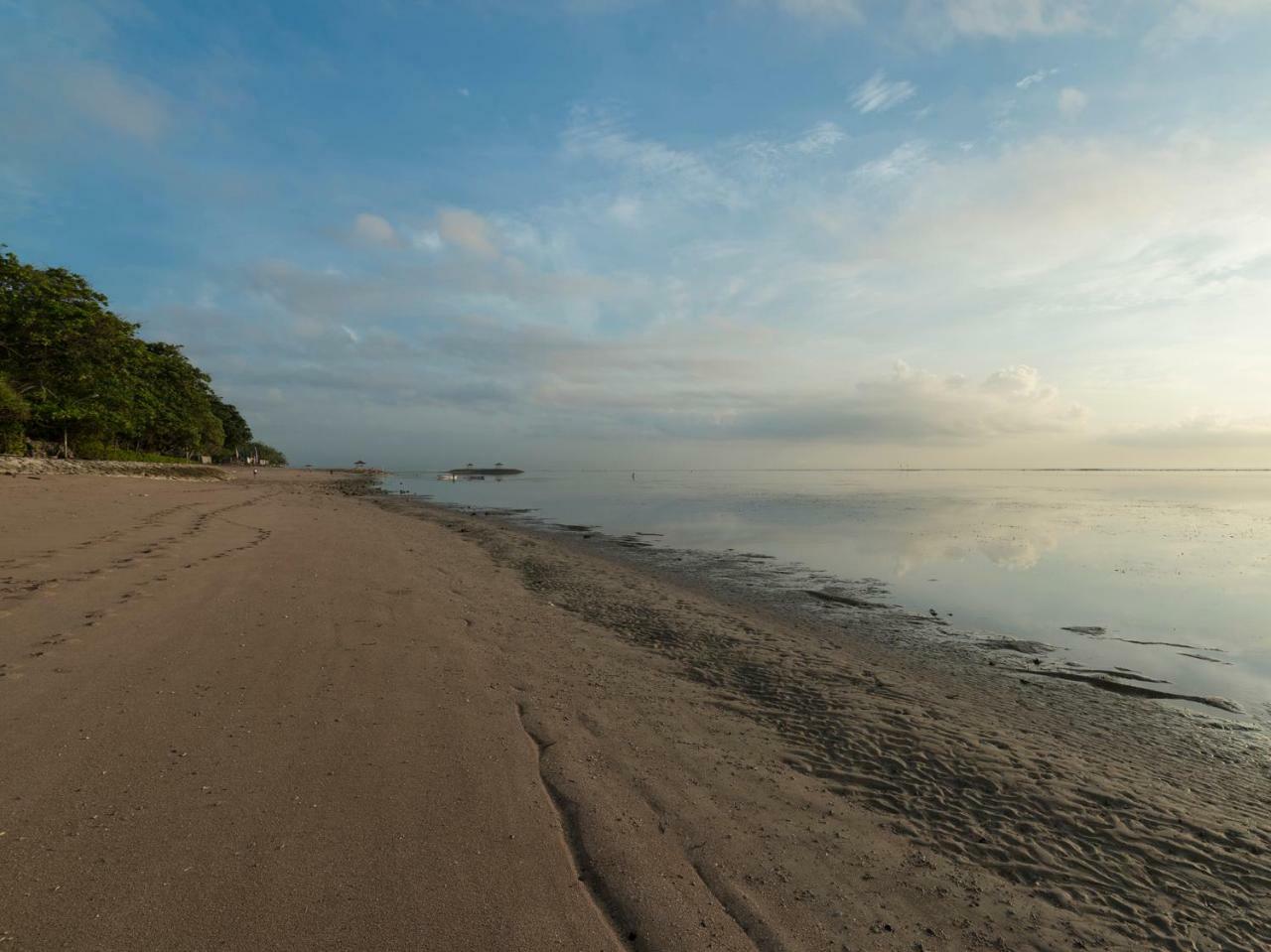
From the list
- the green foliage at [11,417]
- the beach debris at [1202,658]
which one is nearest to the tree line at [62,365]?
the green foliage at [11,417]

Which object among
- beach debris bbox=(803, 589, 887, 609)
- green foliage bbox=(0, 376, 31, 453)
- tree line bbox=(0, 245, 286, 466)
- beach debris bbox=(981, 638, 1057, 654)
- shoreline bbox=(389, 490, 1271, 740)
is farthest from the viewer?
tree line bbox=(0, 245, 286, 466)

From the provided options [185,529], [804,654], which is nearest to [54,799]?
[804,654]

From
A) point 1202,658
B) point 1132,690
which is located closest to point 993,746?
point 1132,690

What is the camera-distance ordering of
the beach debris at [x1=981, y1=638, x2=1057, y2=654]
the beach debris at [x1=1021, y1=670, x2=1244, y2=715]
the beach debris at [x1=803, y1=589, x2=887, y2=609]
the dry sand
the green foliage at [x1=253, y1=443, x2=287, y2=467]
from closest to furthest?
the dry sand
the beach debris at [x1=1021, y1=670, x2=1244, y2=715]
the beach debris at [x1=981, y1=638, x2=1057, y2=654]
the beach debris at [x1=803, y1=589, x2=887, y2=609]
the green foliage at [x1=253, y1=443, x2=287, y2=467]

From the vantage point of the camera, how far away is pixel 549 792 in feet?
16.1

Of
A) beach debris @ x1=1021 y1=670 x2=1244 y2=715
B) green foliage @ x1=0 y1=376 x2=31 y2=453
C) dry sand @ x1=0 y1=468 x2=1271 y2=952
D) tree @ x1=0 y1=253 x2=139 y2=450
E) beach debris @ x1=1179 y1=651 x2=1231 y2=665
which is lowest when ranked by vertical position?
beach debris @ x1=1021 y1=670 x2=1244 y2=715

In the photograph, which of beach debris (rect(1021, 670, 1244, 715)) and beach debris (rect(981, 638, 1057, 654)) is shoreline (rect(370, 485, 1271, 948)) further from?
beach debris (rect(981, 638, 1057, 654))

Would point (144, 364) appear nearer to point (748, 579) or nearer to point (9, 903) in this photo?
point (748, 579)

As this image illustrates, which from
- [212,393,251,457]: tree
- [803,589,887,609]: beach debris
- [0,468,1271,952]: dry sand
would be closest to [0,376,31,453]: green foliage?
[0,468,1271,952]: dry sand

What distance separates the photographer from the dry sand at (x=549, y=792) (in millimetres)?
3422

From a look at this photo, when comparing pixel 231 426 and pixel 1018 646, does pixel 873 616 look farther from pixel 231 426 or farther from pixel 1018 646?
pixel 231 426

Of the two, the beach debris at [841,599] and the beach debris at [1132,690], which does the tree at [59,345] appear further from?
the beach debris at [1132,690]

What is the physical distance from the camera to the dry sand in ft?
11.2

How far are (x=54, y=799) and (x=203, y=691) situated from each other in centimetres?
200
